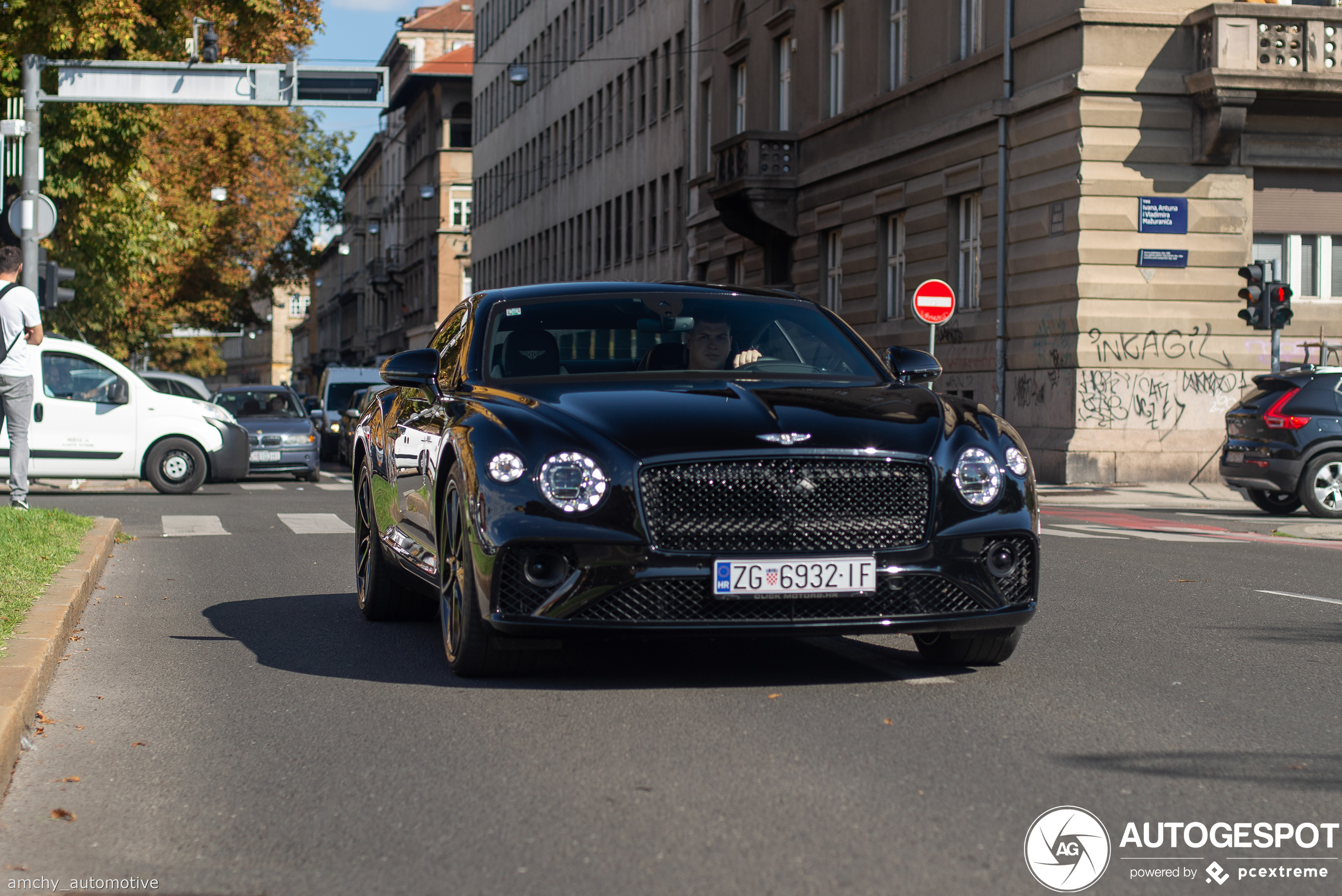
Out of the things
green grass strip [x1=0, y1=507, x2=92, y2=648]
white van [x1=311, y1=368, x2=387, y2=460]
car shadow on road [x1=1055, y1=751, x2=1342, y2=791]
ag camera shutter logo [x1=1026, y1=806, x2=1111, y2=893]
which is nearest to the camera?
ag camera shutter logo [x1=1026, y1=806, x2=1111, y2=893]

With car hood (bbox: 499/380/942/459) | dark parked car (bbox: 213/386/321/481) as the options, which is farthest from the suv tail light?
dark parked car (bbox: 213/386/321/481)

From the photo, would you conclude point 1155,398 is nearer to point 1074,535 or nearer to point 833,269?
point 1074,535

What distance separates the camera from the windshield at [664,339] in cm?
→ 735

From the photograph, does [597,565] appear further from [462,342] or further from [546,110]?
[546,110]

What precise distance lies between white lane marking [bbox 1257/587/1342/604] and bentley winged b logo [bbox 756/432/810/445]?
15.8 ft

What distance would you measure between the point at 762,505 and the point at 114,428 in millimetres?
16173

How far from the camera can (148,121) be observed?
27.9 meters

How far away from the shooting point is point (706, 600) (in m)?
6.05

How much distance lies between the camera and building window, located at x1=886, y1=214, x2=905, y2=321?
31.9 metres

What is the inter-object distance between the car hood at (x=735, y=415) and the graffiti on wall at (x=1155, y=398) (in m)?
19.3

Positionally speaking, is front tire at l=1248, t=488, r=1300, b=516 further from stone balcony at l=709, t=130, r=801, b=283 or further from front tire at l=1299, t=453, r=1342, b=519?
stone balcony at l=709, t=130, r=801, b=283

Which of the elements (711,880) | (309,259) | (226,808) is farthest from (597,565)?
(309,259)

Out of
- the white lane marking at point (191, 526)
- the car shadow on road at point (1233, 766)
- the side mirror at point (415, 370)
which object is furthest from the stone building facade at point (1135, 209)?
the car shadow on road at point (1233, 766)

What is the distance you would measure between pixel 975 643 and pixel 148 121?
23.7 m
